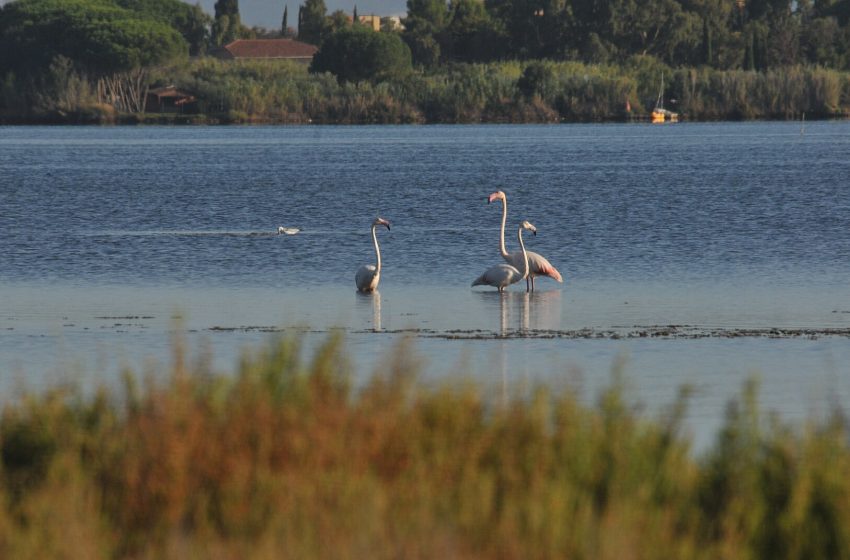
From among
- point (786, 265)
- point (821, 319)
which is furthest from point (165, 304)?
point (786, 265)

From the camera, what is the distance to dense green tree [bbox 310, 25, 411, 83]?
12838cm

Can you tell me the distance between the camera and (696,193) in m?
48.8

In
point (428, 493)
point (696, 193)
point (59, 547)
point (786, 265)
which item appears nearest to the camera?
point (59, 547)

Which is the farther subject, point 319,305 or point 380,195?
point 380,195

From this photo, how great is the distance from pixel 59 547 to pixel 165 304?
14841 millimetres

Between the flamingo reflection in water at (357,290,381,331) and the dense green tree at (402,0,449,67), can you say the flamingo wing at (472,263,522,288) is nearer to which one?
the flamingo reflection in water at (357,290,381,331)

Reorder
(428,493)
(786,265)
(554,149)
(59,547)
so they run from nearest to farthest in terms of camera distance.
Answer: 1. (59,547)
2. (428,493)
3. (786,265)
4. (554,149)

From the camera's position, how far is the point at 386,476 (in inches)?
323

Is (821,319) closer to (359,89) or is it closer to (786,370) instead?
(786,370)

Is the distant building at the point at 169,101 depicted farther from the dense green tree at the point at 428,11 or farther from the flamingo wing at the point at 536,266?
the flamingo wing at the point at 536,266

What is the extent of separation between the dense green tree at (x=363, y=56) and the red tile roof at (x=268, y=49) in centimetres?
5632

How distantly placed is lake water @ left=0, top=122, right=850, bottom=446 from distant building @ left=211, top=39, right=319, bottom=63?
12256 centimetres

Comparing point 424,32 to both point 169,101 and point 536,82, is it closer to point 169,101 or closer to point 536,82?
point 169,101

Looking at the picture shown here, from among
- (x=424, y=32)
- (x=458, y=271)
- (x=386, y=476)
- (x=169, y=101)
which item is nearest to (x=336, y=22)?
(x=424, y=32)
